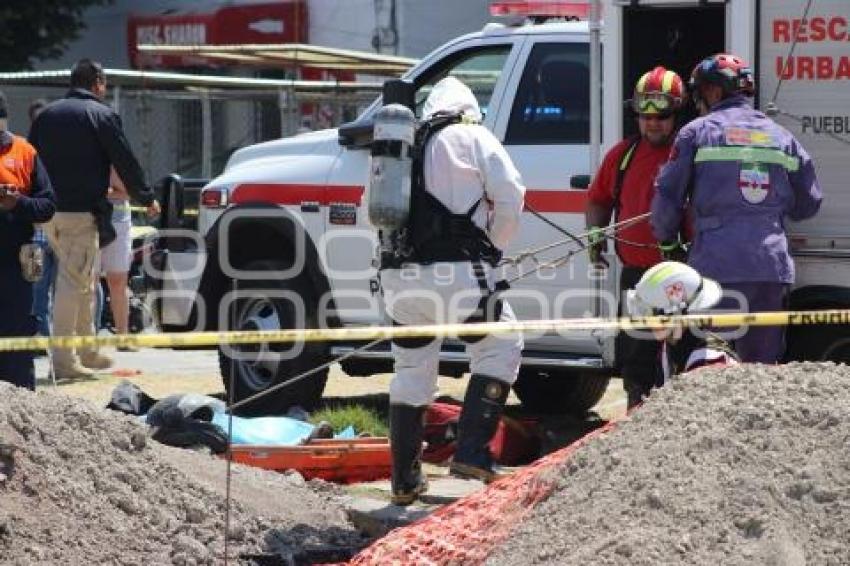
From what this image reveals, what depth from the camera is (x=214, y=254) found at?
422 inches

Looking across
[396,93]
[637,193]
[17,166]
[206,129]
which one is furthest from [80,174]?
[206,129]

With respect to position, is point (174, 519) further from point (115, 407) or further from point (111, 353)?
point (111, 353)

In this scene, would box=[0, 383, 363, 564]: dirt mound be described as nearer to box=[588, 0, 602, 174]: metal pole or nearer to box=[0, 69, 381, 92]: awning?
box=[588, 0, 602, 174]: metal pole

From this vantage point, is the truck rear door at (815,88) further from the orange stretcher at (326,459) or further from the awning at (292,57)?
the awning at (292,57)

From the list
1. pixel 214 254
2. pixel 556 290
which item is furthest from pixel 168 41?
pixel 556 290

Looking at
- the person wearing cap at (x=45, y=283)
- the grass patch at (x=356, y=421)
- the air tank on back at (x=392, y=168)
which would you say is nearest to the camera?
the air tank on back at (x=392, y=168)

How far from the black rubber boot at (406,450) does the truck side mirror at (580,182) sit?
7.41 ft

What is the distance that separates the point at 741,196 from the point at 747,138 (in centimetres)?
25

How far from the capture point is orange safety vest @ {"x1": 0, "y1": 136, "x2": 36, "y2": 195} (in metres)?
8.80

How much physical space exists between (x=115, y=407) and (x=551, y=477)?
430cm

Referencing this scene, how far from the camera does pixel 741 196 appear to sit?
767 cm

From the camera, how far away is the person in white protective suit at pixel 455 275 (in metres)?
7.39

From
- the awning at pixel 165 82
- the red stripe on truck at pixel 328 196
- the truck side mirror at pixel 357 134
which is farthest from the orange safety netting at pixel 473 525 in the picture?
the awning at pixel 165 82

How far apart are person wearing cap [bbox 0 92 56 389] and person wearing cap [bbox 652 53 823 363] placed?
3.11 m
